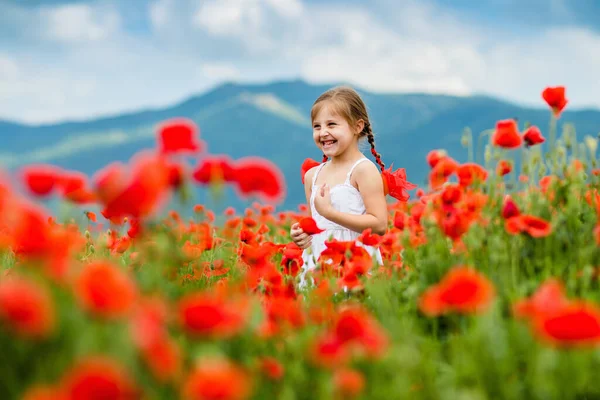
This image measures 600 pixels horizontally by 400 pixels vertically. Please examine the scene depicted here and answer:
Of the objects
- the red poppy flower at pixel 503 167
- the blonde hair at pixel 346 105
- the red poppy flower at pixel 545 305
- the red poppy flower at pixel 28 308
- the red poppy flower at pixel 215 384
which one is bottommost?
the red poppy flower at pixel 215 384

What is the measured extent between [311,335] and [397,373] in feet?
1.40

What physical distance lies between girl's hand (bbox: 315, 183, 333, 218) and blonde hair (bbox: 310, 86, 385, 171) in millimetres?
601

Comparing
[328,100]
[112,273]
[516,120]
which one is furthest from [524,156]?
[112,273]

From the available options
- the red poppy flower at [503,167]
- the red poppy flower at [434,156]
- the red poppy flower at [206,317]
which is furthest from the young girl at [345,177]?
the red poppy flower at [206,317]

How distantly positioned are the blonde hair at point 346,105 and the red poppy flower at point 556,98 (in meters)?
1.32

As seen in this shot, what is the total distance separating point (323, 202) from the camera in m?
3.77

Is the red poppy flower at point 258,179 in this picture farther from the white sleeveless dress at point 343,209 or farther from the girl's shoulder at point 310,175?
the girl's shoulder at point 310,175

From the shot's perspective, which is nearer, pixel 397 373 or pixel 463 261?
pixel 397 373

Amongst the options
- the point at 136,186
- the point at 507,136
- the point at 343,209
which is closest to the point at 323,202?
the point at 343,209

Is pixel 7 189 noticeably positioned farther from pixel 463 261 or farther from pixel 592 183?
pixel 592 183

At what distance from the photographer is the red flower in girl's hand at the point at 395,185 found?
431cm

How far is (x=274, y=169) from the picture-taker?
2076 mm

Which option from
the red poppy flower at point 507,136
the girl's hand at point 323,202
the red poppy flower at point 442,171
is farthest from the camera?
the girl's hand at point 323,202

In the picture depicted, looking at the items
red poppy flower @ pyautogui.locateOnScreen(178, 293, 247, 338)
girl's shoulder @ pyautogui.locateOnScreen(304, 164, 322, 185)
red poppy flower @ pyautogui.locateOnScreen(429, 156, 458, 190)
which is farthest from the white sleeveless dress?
red poppy flower @ pyautogui.locateOnScreen(178, 293, 247, 338)
